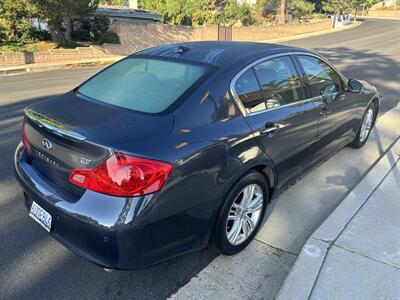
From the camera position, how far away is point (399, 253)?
9.74ft

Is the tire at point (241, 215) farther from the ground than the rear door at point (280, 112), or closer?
closer

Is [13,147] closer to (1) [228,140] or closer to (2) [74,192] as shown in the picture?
(2) [74,192]

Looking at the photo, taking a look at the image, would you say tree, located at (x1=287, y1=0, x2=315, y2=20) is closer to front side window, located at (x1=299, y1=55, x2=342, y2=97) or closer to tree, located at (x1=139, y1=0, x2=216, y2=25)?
tree, located at (x1=139, y1=0, x2=216, y2=25)

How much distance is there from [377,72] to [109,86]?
11.2m

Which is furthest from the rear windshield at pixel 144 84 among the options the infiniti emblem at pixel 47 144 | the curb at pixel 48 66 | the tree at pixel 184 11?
the tree at pixel 184 11

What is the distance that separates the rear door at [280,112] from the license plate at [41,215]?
63.9 inches

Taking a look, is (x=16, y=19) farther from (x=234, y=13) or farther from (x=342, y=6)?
(x=342, y=6)

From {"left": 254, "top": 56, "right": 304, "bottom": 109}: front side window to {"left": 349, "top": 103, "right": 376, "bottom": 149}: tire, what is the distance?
193 cm

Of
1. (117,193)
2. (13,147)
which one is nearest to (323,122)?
(117,193)

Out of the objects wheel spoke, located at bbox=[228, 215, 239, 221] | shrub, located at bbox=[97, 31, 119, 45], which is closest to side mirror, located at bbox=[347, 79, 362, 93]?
Result: wheel spoke, located at bbox=[228, 215, 239, 221]

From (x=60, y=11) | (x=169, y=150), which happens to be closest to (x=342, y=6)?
(x=60, y=11)

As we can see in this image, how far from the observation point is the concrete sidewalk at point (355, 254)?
101 inches

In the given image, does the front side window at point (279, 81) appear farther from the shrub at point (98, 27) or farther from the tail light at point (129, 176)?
the shrub at point (98, 27)

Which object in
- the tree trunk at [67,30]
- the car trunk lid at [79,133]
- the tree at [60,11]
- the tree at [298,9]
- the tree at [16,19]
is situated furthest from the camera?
the tree at [298,9]
